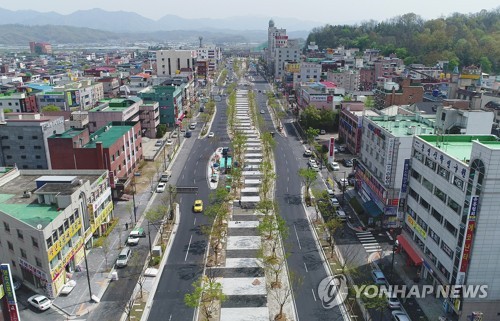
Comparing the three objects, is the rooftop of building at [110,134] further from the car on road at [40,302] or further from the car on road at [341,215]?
the car on road at [341,215]

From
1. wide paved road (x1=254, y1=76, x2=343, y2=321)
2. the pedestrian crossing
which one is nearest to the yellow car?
wide paved road (x1=254, y1=76, x2=343, y2=321)

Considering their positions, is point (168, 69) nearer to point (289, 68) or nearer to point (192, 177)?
point (289, 68)

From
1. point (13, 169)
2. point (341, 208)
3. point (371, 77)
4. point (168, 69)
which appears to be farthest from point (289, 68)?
point (13, 169)

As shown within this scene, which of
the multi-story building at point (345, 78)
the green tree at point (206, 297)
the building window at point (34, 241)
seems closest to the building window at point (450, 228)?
the green tree at point (206, 297)

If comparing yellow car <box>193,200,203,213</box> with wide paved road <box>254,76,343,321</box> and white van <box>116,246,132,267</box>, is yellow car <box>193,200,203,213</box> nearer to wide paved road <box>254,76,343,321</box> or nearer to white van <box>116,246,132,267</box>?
wide paved road <box>254,76,343,321</box>

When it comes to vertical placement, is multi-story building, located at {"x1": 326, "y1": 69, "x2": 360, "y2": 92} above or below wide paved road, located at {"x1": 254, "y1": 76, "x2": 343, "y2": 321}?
above

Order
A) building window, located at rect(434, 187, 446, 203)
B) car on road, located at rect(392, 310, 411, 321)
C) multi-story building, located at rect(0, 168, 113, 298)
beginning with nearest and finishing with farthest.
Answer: car on road, located at rect(392, 310, 411, 321), building window, located at rect(434, 187, 446, 203), multi-story building, located at rect(0, 168, 113, 298)
